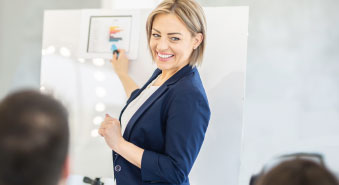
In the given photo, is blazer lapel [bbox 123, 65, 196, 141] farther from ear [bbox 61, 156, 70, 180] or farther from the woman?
ear [bbox 61, 156, 70, 180]

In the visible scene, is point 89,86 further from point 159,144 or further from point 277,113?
point 277,113

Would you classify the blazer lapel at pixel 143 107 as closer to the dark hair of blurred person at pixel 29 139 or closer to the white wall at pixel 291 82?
the dark hair of blurred person at pixel 29 139

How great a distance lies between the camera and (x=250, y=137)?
2303mm

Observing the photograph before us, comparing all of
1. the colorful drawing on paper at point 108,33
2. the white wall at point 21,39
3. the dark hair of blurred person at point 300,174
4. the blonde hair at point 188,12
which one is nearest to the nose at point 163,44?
the blonde hair at point 188,12

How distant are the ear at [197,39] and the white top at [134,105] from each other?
23 cm

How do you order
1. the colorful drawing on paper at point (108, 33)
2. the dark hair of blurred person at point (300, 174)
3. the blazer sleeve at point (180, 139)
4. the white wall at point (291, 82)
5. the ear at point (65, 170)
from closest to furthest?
the dark hair of blurred person at point (300, 174) → the ear at point (65, 170) → the blazer sleeve at point (180, 139) → the colorful drawing on paper at point (108, 33) → the white wall at point (291, 82)

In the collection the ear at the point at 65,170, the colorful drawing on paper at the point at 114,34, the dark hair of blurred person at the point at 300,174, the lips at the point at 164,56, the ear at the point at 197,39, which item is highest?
the colorful drawing on paper at the point at 114,34

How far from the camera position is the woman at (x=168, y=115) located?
1321 mm

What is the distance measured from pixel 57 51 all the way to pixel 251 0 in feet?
3.95

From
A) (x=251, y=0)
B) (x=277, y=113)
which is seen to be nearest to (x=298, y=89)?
(x=277, y=113)

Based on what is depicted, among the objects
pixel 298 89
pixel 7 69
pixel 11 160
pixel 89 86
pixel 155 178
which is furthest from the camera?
pixel 7 69

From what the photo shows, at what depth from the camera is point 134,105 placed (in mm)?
1537

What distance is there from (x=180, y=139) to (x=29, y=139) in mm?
698

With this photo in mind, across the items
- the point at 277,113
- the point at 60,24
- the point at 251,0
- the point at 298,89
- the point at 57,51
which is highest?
the point at 251,0
